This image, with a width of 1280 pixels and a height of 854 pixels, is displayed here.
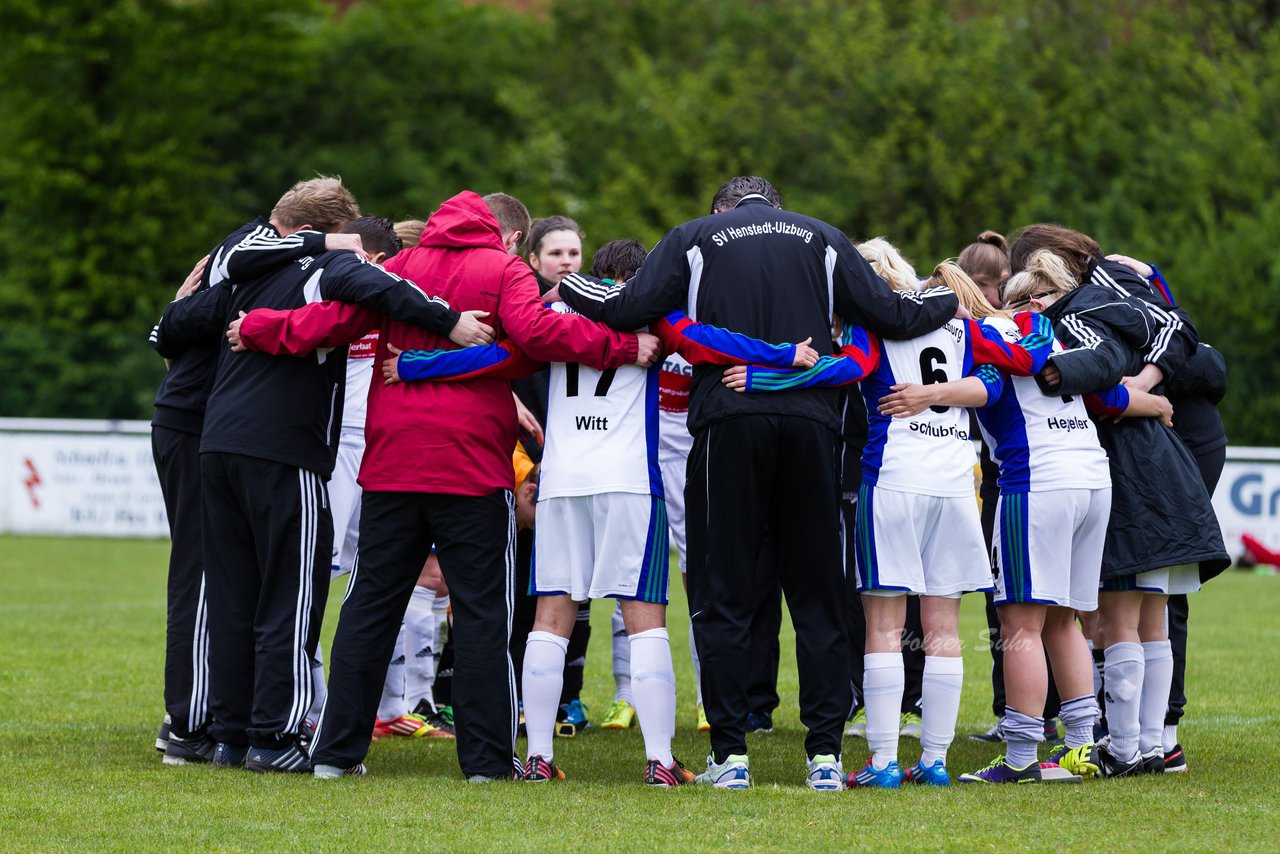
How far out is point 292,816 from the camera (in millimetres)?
5305

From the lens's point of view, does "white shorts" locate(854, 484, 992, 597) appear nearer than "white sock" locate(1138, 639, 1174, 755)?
Yes

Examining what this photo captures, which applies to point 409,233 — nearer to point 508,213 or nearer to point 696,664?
point 508,213

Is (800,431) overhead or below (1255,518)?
overhead

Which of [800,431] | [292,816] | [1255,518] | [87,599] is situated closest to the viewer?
[292,816]

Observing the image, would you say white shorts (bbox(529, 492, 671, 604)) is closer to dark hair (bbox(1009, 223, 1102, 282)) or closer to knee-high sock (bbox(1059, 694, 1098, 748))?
knee-high sock (bbox(1059, 694, 1098, 748))

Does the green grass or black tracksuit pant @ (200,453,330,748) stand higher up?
black tracksuit pant @ (200,453,330,748)

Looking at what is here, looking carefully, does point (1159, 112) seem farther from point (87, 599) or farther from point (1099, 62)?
point (87, 599)

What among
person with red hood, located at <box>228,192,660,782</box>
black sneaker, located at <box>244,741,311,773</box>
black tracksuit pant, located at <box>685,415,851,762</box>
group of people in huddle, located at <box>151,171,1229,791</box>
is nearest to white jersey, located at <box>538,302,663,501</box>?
group of people in huddle, located at <box>151,171,1229,791</box>

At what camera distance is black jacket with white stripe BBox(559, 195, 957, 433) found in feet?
19.4

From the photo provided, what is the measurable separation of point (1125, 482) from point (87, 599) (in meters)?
9.56

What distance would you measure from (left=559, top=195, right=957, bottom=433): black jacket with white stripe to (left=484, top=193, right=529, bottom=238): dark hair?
1.04 m

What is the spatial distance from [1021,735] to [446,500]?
2340 millimetres

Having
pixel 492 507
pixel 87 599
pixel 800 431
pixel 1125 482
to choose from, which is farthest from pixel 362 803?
pixel 87 599

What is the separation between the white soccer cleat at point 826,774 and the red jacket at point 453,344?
157 cm
